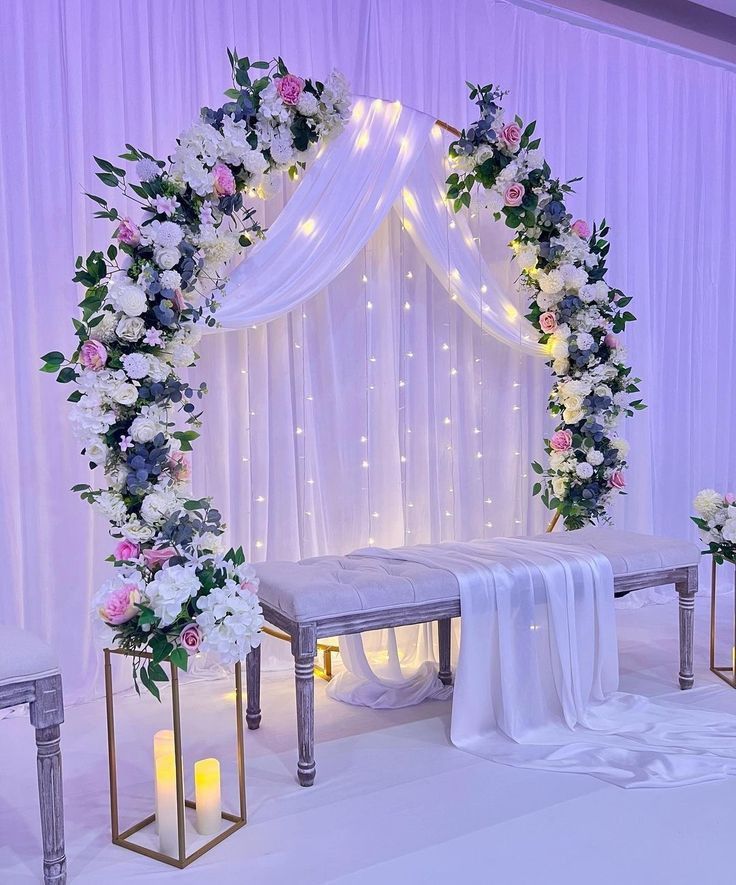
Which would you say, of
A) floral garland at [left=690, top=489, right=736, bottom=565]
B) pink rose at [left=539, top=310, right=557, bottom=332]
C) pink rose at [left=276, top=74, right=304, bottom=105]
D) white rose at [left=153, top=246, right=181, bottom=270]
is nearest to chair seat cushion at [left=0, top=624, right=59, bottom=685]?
white rose at [left=153, top=246, right=181, bottom=270]

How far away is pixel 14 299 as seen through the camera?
346cm

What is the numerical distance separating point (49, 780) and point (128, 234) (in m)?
1.60

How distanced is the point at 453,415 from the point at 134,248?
1982 millimetres

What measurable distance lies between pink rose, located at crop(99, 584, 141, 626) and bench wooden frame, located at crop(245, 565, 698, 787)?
0.63m

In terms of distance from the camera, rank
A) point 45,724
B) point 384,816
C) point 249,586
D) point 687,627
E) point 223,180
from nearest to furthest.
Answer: point 45,724 < point 249,586 < point 384,816 < point 223,180 < point 687,627

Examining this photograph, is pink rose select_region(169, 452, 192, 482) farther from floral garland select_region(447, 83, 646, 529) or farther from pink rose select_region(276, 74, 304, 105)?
floral garland select_region(447, 83, 646, 529)

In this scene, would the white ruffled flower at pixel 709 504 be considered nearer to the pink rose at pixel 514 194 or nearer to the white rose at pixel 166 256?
the pink rose at pixel 514 194

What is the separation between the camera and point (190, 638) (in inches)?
92.0

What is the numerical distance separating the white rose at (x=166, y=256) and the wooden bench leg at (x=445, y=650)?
1861 millimetres

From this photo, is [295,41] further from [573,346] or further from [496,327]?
[573,346]

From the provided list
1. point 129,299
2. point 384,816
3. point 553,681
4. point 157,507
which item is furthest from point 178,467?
point 553,681

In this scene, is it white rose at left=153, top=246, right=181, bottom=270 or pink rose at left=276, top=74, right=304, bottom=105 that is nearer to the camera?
white rose at left=153, top=246, right=181, bottom=270

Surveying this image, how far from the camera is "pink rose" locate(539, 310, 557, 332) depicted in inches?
164

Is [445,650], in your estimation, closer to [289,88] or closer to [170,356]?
[170,356]
